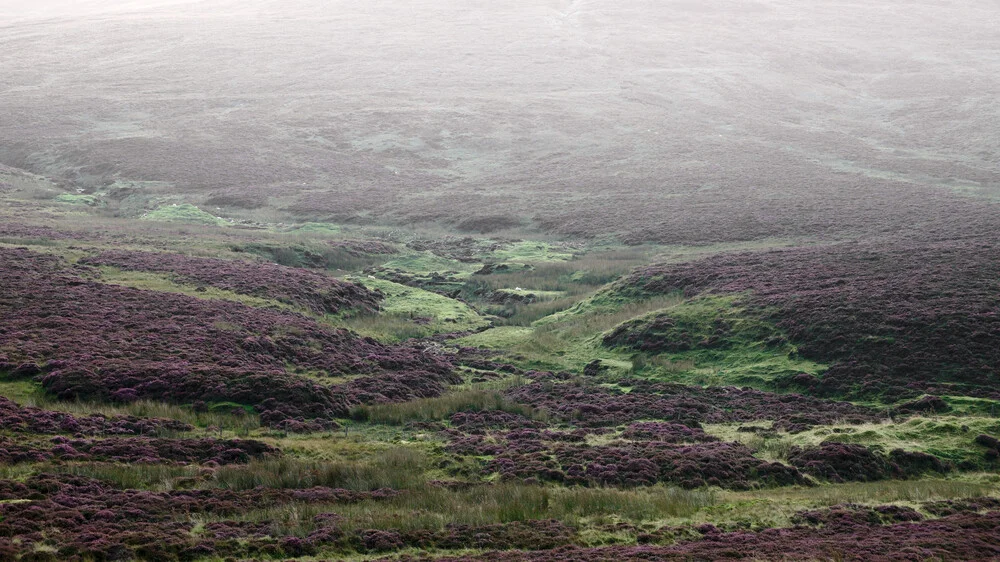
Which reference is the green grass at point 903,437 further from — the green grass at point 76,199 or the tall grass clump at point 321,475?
the green grass at point 76,199

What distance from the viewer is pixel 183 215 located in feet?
196

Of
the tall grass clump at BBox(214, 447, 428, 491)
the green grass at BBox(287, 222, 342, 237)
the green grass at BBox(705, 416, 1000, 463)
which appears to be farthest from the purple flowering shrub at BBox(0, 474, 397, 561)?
the green grass at BBox(287, 222, 342, 237)

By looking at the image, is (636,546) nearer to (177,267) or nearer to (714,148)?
(177,267)

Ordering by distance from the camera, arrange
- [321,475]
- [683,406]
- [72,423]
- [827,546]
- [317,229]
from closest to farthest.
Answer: [827,546], [321,475], [72,423], [683,406], [317,229]

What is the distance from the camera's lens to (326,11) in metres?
179

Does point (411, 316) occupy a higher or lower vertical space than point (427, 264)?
higher

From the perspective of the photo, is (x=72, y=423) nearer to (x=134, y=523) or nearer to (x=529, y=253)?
(x=134, y=523)

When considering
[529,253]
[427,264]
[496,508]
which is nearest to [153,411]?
[496,508]

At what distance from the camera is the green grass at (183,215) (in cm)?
5844

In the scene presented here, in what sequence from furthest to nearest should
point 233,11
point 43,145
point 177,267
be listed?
1. point 233,11
2. point 43,145
3. point 177,267

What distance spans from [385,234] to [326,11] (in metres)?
135

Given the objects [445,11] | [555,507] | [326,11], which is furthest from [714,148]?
[326,11]

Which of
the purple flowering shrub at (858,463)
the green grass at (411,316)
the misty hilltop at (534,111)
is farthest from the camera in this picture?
the misty hilltop at (534,111)

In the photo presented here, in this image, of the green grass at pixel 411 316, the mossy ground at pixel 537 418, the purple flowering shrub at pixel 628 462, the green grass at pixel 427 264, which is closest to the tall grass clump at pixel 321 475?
the mossy ground at pixel 537 418
